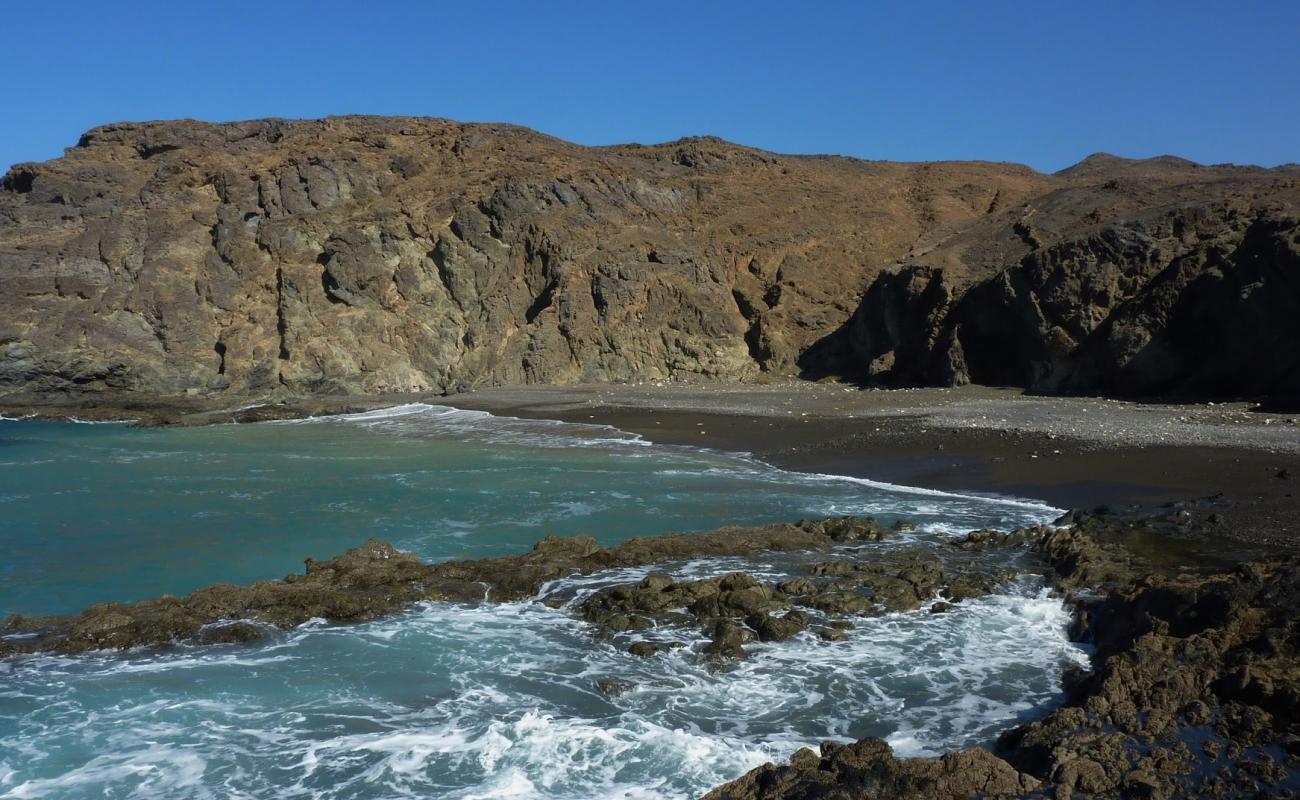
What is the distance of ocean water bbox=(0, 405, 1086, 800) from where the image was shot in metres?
7.32

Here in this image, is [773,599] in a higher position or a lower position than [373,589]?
higher

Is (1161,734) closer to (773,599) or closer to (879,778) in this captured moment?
(879,778)

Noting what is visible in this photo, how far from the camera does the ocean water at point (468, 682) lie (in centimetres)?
732

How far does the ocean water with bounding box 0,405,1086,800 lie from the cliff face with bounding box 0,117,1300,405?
22972mm

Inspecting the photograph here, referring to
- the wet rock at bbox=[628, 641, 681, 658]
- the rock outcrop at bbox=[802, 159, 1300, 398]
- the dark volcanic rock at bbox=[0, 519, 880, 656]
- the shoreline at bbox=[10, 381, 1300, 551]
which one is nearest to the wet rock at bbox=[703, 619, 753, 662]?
the wet rock at bbox=[628, 641, 681, 658]

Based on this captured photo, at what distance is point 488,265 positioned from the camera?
47.9m

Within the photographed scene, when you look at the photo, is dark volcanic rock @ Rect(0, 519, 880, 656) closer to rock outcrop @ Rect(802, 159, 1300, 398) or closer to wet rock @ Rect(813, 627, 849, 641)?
wet rock @ Rect(813, 627, 849, 641)

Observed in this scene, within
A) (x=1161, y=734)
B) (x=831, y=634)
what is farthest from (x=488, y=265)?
(x=1161, y=734)

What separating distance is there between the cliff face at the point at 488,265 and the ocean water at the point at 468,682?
2297 cm

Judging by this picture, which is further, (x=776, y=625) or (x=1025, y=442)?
(x=1025, y=442)

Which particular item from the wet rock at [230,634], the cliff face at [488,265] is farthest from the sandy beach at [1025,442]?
the wet rock at [230,634]

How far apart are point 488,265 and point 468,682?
40.6 metres

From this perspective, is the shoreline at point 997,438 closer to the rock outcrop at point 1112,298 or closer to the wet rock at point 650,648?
the rock outcrop at point 1112,298

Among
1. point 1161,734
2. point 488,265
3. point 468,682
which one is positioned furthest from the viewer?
point 488,265
